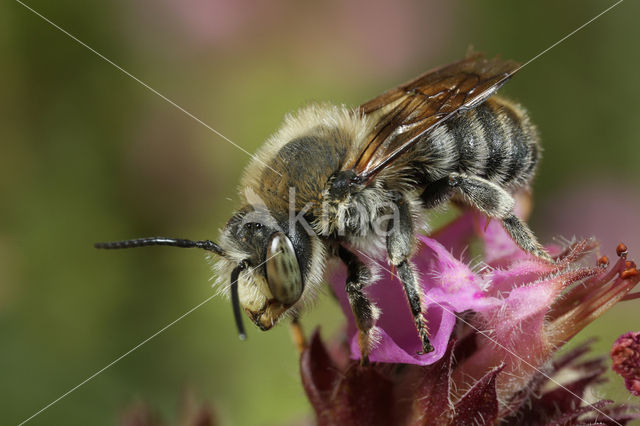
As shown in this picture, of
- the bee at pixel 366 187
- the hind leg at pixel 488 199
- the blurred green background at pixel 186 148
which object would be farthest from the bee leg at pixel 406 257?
the blurred green background at pixel 186 148

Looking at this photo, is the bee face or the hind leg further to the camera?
the hind leg

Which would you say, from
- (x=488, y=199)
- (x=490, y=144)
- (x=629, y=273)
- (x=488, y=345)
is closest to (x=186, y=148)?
(x=490, y=144)

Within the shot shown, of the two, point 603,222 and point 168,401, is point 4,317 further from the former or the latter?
point 603,222

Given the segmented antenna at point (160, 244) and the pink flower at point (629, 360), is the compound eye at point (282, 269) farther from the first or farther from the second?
the pink flower at point (629, 360)

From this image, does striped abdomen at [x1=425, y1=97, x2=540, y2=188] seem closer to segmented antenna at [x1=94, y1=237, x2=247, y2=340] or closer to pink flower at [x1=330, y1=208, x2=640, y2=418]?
pink flower at [x1=330, y1=208, x2=640, y2=418]

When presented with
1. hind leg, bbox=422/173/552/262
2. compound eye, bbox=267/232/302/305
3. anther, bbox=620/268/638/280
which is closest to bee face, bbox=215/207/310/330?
compound eye, bbox=267/232/302/305

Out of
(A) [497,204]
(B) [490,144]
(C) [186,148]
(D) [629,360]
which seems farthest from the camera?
(C) [186,148]

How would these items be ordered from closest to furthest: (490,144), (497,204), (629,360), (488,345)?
(629,360) < (488,345) < (497,204) < (490,144)

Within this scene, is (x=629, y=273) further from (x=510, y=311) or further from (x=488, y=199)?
(x=488, y=199)
